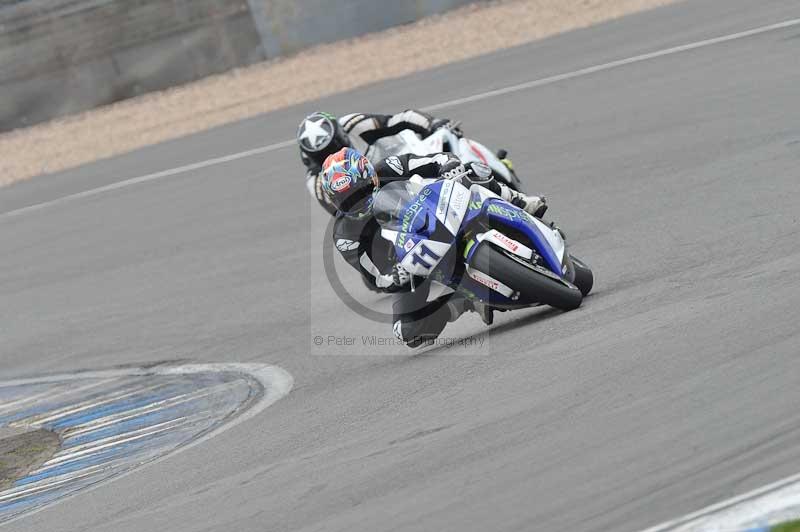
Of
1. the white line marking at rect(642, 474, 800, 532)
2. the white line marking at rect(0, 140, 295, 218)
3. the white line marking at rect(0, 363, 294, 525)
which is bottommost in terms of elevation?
the white line marking at rect(0, 140, 295, 218)

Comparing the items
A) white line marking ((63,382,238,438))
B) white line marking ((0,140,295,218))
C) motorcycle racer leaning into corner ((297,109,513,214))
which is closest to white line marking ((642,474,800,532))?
motorcycle racer leaning into corner ((297,109,513,214))

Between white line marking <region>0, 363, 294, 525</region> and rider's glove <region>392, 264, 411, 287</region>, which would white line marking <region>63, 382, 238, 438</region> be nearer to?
white line marking <region>0, 363, 294, 525</region>

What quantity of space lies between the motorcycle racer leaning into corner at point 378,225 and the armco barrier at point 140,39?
10.0 m

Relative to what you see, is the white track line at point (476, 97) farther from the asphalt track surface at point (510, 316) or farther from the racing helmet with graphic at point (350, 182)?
the racing helmet with graphic at point (350, 182)

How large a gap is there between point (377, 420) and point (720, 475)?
90.3 inches

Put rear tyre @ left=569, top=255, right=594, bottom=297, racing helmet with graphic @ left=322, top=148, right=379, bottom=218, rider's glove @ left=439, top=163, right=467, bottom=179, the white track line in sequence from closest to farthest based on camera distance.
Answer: racing helmet with graphic @ left=322, top=148, right=379, bottom=218 < rider's glove @ left=439, top=163, right=467, bottom=179 < rear tyre @ left=569, top=255, right=594, bottom=297 < the white track line

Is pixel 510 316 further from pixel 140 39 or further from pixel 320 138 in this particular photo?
pixel 140 39

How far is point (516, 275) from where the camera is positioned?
675cm

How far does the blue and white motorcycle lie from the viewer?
22.2ft

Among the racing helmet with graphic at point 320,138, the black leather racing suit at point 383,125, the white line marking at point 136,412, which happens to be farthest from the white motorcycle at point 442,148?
the white line marking at point 136,412

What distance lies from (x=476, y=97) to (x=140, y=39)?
228 inches

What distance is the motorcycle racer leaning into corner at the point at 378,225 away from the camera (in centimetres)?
709

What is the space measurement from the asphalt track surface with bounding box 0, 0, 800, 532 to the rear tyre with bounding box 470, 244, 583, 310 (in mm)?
240

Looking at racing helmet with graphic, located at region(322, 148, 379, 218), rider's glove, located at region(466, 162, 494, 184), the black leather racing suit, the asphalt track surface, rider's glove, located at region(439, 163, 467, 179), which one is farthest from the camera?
the black leather racing suit
